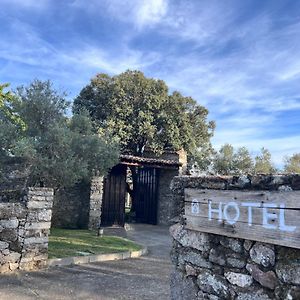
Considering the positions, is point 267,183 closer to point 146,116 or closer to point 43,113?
point 43,113

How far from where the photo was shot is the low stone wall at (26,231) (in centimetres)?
668

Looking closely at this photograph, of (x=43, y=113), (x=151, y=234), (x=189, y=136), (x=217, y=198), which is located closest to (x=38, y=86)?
(x=43, y=113)

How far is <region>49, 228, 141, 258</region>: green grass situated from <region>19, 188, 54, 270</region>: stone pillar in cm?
63

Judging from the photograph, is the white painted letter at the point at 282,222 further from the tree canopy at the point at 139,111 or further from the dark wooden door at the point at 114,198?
the tree canopy at the point at 139,111

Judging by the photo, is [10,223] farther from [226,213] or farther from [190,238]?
[226,213]

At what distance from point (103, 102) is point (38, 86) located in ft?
31.3

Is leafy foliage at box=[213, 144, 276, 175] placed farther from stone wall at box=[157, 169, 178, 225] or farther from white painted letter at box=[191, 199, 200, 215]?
white painted letter at box=[191, 199, 200, 215]

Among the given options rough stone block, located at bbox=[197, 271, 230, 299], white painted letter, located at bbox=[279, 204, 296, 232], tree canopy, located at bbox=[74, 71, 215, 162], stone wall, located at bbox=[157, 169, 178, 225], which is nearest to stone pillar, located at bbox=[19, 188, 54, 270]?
rough stone block, located at bbox=[197, 271, 230, 299]

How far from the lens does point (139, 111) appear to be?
19.8 m

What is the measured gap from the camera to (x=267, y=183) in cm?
284

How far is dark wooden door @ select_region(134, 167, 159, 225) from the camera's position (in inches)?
690

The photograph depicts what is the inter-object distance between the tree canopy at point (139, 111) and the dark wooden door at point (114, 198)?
3.62m

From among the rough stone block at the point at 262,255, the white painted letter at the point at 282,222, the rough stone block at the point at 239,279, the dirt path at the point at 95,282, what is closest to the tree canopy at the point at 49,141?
the dirt path at the point at 95,282

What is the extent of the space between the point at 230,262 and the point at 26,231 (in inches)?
201
